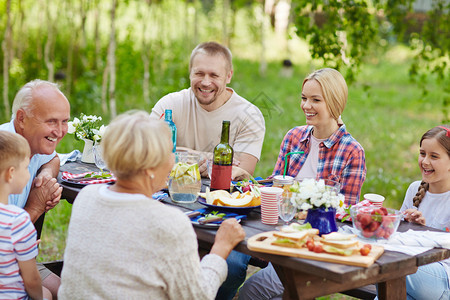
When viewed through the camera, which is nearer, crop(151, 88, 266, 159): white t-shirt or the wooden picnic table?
the wooden picnic table

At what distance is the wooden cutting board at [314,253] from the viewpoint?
6.45 feet

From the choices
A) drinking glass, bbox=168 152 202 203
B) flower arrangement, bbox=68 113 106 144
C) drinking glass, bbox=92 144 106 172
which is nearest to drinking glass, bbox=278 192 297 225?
drinking glass, bbox=168 152 202 203

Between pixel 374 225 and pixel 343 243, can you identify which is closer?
pixel 343 243

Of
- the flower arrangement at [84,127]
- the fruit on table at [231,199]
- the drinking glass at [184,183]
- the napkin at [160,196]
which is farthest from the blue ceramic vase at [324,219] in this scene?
the flower arrangement at [84,127]

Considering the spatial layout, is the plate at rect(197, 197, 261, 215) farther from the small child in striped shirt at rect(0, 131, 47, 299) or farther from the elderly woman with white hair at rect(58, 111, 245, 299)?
the small child in striped shirt at rect(0, 131, 47, 299)

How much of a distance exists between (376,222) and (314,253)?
0.37m

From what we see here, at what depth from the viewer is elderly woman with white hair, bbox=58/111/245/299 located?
1.91 m

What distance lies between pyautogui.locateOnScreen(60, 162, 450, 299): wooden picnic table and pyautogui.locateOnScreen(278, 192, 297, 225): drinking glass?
7 centimetres

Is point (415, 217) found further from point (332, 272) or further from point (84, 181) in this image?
point (84, 181)

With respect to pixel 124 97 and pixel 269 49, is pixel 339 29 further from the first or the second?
pixel 269 49

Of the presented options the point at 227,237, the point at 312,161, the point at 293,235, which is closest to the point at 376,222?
the point at 293,235

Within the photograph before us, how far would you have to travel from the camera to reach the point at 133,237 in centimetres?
191

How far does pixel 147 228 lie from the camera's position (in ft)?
6.27

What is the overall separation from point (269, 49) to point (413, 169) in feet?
32.0
